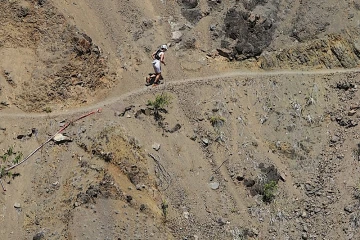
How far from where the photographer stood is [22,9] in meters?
28.9

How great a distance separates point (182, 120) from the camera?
1101 inches

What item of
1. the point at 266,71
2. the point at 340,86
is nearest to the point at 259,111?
the point at 266,71

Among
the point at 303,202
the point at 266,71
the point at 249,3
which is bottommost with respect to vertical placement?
the point at 303,202

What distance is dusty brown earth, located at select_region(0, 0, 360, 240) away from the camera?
24422 mm

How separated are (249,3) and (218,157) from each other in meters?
9.65

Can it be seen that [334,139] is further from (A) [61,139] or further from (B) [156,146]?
(A) [61,139]

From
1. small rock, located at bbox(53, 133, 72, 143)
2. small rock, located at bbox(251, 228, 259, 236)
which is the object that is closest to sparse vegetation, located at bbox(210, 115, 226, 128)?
small rock, located at bbox(251, 228, 259, 236)

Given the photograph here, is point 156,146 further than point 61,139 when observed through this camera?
Yes

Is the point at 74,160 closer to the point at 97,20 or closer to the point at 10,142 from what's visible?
the point at 10,142

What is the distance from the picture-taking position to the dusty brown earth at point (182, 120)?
24422mm

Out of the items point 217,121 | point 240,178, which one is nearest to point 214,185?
point 240,178

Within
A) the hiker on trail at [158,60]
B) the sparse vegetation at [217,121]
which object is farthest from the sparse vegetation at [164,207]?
the hiker on trail at [158,60]

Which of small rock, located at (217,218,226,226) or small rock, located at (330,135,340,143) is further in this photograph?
small rock, located at (330,135,340,143)

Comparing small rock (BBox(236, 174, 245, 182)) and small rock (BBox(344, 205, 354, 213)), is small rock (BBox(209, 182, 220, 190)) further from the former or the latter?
small rock (BBox(344, 205, 354, 213))
